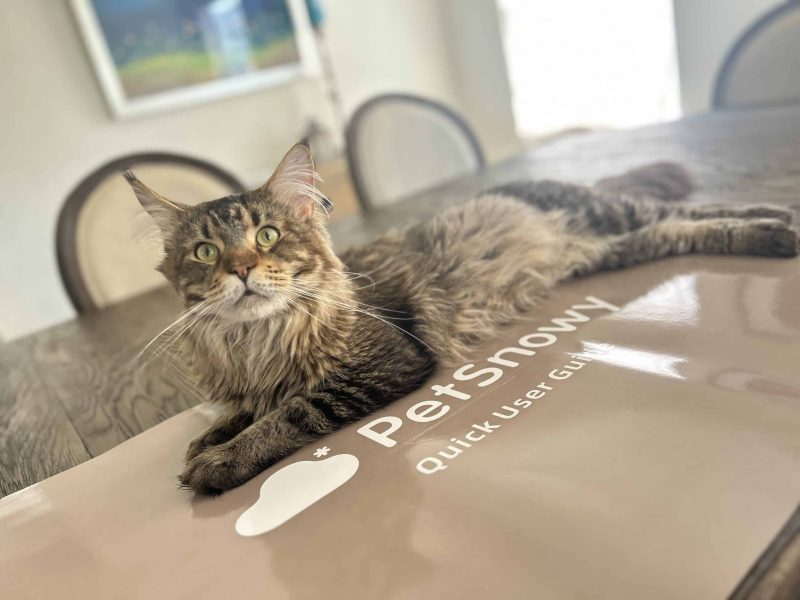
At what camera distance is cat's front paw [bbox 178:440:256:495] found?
0.63 meters

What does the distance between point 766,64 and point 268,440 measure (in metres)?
2.26

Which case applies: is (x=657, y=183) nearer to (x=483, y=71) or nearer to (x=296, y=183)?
(x=296, y=183)

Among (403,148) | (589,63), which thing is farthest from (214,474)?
(589,63)

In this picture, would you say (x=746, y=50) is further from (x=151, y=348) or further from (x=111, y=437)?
(x=111, y=437)

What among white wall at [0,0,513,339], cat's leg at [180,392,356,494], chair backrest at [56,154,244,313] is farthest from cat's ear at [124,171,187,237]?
white wall at [0,0,513,339]

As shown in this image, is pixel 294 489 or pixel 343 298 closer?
pixel 294 489

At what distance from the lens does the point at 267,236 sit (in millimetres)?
669

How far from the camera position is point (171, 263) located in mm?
667

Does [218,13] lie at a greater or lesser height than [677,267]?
greater

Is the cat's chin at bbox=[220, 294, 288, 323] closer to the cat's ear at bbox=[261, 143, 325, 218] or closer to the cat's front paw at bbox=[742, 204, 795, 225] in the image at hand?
the cat's ear at bbox=[261, 143, 325, 218]

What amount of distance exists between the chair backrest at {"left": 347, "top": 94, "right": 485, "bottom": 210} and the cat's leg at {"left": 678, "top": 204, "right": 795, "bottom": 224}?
118 cm

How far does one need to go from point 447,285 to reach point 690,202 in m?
0.61

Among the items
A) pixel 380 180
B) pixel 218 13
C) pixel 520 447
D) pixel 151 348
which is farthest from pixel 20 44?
pixel 520 447

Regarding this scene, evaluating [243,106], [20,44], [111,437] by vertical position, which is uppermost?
[20,44]
